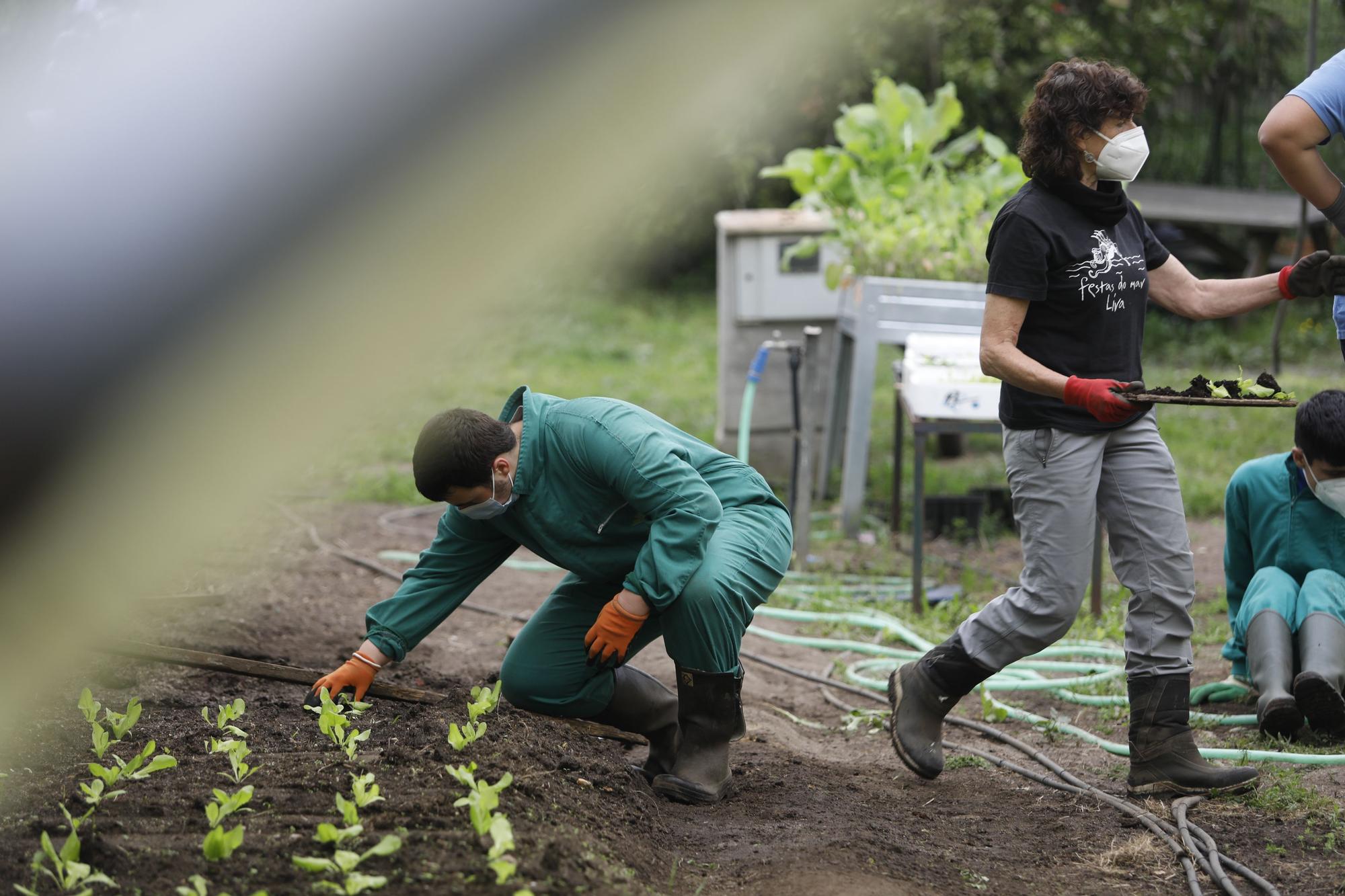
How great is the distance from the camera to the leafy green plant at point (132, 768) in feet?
7.15

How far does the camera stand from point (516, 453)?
2.78 m

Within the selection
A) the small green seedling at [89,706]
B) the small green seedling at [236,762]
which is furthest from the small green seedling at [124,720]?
the small green seedling at [236,762]

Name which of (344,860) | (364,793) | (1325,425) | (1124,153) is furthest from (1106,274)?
(344,860)

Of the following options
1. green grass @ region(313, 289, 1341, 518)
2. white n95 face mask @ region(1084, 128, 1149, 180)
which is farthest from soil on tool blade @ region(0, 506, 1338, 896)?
green grass @ region(313, 289, 1341, 518)

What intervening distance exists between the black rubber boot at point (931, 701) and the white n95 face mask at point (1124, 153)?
3.59 feet

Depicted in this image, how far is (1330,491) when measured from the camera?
3283mm

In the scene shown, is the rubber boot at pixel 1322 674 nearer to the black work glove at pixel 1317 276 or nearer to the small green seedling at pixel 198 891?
the black work glove at pixel 1317 276

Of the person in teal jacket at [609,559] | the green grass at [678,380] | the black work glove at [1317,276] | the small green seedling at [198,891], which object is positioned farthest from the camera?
the green grass at [678,380]

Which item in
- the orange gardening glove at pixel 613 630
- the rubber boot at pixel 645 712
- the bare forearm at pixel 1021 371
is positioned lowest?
the rubber boot at pixel 645 712

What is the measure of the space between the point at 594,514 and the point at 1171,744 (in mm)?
1358

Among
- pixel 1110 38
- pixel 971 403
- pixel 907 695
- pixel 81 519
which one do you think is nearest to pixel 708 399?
pixel 971 403

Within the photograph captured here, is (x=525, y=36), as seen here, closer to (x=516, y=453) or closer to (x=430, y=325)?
(x=430, y=325)

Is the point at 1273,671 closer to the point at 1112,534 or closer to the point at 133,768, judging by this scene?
the point at 1112,534

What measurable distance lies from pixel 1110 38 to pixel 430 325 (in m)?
10.2
